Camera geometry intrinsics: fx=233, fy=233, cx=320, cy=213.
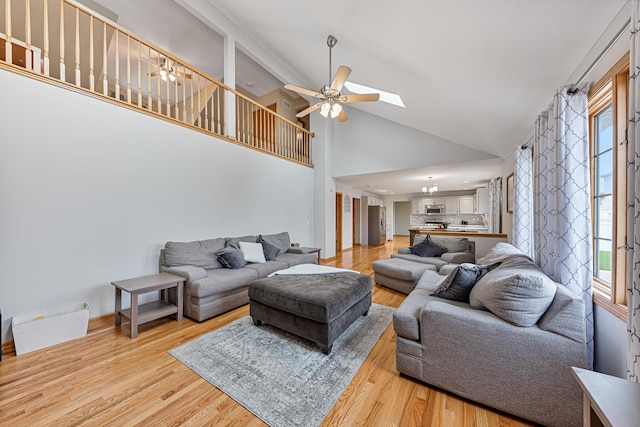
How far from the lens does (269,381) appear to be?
170 centimetres

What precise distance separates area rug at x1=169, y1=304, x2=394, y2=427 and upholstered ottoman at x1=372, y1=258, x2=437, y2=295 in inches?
41.6

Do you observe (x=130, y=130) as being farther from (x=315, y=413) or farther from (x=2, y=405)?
(x=315, y=413)

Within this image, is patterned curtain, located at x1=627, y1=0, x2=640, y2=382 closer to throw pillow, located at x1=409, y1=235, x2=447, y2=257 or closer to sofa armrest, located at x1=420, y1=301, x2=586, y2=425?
sofa armrest, located at x1=420, y1=301, x2=586, y2=425

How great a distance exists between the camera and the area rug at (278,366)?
149 centimetres

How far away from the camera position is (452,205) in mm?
9992

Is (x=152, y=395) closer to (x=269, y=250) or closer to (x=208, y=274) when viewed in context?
(x=208, y=274)

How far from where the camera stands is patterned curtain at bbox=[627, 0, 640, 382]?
980 millimetres

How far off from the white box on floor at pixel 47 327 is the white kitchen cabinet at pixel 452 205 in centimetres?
1112

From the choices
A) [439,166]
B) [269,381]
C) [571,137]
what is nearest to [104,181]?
[269,381]

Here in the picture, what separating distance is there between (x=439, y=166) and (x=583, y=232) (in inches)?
137

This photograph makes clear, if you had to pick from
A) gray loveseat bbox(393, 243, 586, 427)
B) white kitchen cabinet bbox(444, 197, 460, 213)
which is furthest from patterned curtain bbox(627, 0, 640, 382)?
white kitchen cabinet bbox(444, 197, 460, 213)

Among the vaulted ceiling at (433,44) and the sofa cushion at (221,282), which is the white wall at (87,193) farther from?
the vaulted ceiling at (433,44)

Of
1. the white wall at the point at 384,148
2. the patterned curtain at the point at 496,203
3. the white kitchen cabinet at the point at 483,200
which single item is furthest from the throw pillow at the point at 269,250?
the white kitchen cabinet at the point at 483,200

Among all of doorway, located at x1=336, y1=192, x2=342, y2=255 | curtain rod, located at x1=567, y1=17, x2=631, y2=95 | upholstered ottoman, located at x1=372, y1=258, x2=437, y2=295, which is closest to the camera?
→ curtain rod, located at x1=567, y1=17, x2=631, y2=95
